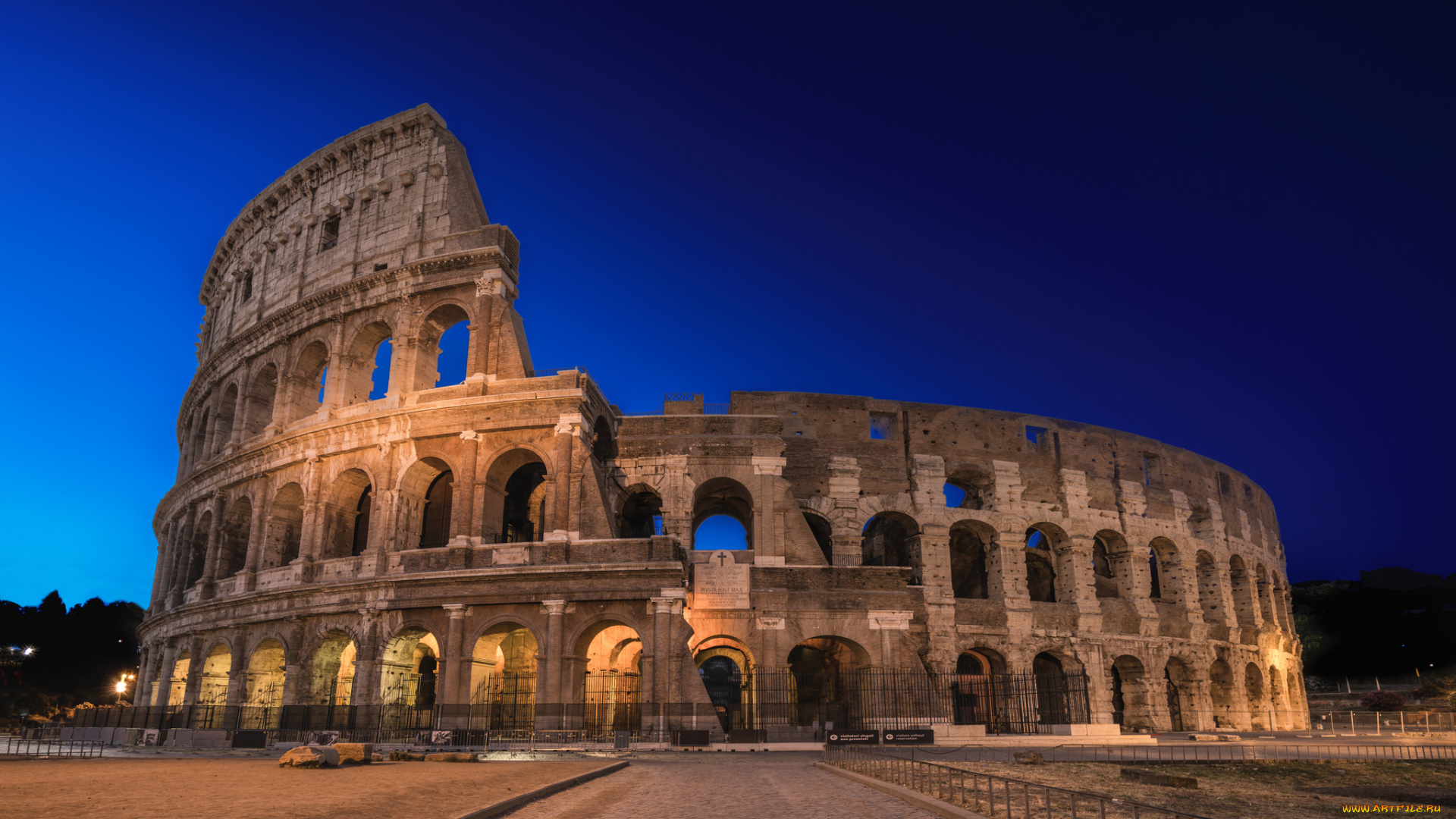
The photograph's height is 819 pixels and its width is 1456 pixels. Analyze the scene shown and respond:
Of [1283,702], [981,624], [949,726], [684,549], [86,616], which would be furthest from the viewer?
[86,616]

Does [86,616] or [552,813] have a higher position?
[86,616]

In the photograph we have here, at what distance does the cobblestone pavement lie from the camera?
343 inches

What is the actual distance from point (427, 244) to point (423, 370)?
3.76m

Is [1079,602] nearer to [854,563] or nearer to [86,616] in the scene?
[854,563]

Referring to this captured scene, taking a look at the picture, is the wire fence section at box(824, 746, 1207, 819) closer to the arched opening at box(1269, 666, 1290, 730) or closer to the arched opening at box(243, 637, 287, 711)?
the arched opening at box(243, 637, 287, 711)

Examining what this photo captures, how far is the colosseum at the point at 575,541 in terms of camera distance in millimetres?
22312

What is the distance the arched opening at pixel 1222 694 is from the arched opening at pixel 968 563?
8874mm

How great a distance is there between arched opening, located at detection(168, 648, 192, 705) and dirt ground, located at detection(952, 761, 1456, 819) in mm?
24808

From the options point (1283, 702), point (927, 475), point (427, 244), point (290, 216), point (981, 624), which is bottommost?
point (1283, 702)

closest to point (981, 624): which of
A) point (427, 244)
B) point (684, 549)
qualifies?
point (684, 549)

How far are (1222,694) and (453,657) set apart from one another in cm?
2737

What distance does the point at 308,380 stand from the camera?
28547mm

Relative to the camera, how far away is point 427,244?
1043 inches

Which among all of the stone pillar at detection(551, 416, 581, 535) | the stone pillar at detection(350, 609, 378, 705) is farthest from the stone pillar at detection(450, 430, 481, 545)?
the stone pillar at detection(350, 609, 378, 705)
